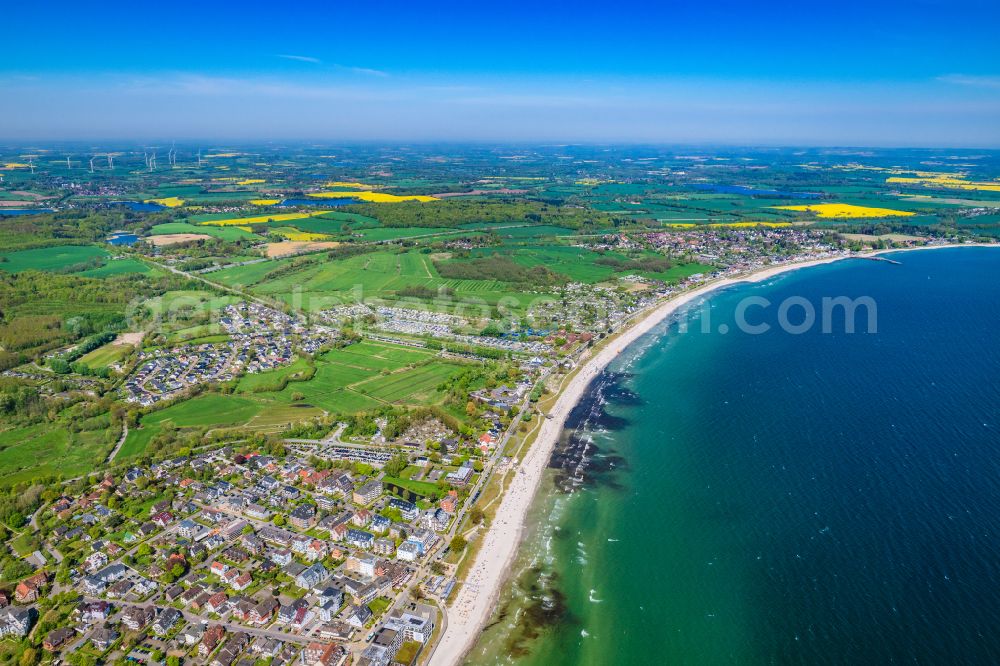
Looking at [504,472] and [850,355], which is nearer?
[504,472]

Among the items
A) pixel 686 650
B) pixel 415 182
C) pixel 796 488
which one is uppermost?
pixel 415 182

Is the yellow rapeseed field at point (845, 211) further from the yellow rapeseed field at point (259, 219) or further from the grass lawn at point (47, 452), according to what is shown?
the grass lawn at point (47, 452)

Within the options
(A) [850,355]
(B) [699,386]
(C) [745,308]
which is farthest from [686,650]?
(C) [745,308]

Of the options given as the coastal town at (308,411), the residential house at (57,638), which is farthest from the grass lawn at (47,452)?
the residential house at (57,638)

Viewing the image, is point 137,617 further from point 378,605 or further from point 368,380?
point 368,380

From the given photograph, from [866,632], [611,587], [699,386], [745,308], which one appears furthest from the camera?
[745,308]

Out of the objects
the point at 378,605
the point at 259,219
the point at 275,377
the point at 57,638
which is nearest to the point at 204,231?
the point at 259,219

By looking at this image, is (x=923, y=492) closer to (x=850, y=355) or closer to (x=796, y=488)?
(x=796, y=488)

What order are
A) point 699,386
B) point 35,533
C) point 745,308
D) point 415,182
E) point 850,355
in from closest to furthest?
point 35,533
point 699,386
point 850,355
point 745,308
point 415,182
